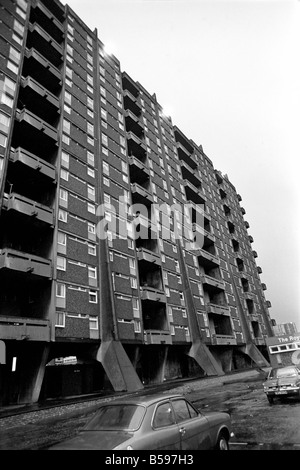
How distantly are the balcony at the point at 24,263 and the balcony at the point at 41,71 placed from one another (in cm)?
1916

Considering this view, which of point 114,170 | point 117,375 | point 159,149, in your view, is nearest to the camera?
point 117,375

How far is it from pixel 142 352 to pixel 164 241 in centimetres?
1263

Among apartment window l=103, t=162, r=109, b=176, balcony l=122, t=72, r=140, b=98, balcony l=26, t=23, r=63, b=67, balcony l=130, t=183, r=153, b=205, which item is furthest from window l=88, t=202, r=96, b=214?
balcony l=122, t=72, r=140, b=98

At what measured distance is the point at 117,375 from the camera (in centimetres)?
2064

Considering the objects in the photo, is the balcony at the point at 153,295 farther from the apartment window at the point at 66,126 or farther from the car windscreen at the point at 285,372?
the apartment window at the point at 66,126

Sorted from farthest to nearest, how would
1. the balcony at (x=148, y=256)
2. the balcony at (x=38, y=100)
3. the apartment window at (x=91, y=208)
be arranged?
1. the balcony at (x=148, y=256)
2. the apartment window at (x=91, y=208)
3. the balcony at (x=38, y=100)

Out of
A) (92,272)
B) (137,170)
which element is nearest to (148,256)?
(92,272)

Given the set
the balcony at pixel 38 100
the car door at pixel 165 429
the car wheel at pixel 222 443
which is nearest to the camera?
the car door at pixel 165 429

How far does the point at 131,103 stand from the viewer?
138 feet

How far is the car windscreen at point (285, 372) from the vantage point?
1370 centimetres

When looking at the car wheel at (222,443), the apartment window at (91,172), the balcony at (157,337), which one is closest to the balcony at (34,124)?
the apartment window at (91,172)

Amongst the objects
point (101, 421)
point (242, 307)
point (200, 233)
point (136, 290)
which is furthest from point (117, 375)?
point (242, 307)

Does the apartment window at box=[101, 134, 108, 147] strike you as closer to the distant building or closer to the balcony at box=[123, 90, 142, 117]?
the balcony at box=[123, 90, 142, 117]

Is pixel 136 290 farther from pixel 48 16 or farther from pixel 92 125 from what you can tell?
pixel 48 16
